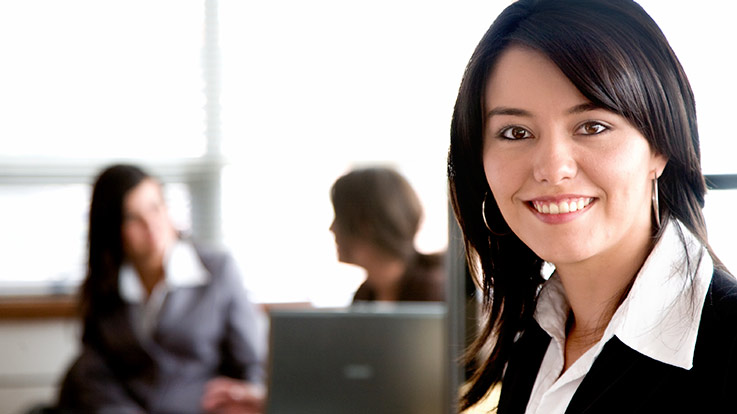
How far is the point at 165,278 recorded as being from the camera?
2732 millimetres

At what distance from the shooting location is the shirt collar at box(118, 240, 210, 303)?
8.89 ft

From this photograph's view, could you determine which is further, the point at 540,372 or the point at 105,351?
the point at 105,351

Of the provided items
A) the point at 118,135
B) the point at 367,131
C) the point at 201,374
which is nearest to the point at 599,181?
the point at 201,374

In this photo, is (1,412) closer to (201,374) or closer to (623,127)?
(201,374)

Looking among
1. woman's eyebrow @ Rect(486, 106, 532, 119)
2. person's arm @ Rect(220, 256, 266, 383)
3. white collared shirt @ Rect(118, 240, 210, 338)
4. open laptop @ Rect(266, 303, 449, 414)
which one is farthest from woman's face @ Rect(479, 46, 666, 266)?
white collared shirt @ Rect(118, 240, 210, 338)

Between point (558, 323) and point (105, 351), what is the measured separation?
75.2 inches

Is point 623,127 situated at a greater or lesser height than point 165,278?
greater

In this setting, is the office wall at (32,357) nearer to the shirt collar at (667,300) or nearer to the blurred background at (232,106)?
the blurred background at (232,106)

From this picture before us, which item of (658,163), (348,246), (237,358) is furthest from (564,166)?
(237,358)

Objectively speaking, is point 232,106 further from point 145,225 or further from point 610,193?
point 610,193

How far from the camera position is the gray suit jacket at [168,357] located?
102 inches

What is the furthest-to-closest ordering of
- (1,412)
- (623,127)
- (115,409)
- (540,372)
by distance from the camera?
(1,412), (115,409), (540,372), (623,127)

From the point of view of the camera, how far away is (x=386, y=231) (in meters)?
2.36

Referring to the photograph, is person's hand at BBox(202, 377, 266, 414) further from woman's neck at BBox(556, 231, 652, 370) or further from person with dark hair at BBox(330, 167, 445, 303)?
woman's neck at BBox(556, 231, 652, 370)
